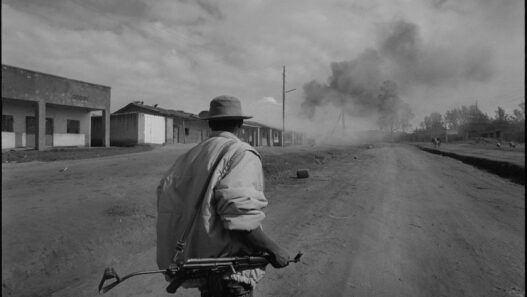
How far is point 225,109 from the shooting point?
1.94 m

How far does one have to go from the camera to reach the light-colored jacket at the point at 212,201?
1638 mm

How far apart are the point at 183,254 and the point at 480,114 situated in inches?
2996

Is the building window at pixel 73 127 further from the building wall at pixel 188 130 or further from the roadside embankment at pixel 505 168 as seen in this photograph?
the roadside embankment at pixel 505 168

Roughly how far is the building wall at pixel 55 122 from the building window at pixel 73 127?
0.55ft

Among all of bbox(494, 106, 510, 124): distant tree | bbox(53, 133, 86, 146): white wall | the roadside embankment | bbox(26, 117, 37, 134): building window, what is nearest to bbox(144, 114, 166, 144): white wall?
bbox(53, 133, 86, 146): white wall

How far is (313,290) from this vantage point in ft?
11.4

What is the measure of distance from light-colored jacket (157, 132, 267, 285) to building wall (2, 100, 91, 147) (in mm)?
16320

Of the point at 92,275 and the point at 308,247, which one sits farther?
the point at 308,247

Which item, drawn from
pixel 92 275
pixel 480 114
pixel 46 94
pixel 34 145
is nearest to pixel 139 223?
pixel 92 275

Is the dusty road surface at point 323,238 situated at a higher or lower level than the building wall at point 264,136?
lower

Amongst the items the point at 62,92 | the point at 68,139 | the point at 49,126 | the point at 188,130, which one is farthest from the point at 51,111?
the point at 188,130

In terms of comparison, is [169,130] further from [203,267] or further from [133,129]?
[203,267]

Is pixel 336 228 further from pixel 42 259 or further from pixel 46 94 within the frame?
pixel 46 94

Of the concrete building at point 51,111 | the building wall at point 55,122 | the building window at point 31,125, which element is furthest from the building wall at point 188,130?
the building window at point 31,125
